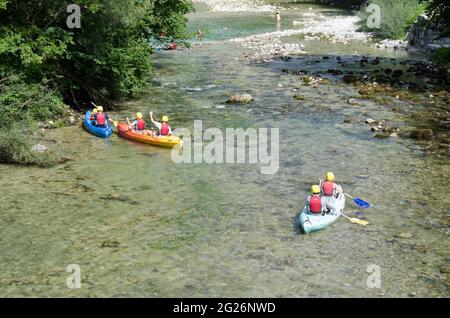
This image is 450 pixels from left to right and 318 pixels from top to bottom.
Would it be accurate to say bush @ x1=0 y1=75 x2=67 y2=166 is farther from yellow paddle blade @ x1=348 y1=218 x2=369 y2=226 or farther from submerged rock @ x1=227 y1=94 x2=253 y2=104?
→ yellow paddle blade @ x1=348 y1=218 x2=369 y2=226

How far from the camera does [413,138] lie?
821 inches

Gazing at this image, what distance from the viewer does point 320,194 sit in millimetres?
15125

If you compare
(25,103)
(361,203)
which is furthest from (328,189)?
(25,103)

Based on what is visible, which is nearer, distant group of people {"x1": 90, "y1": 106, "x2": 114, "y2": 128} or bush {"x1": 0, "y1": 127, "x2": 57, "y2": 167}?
bush {"x1": 0, "y1": 127, "x2": 57, "y2": 167}

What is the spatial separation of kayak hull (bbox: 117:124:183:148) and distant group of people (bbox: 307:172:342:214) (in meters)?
7.00

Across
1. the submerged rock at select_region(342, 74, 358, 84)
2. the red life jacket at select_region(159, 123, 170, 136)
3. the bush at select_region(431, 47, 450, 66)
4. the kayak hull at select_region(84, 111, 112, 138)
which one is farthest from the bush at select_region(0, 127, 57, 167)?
the bush at select_region(431, 47, 450, 66)

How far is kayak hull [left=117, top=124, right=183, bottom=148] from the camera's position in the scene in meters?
20.0

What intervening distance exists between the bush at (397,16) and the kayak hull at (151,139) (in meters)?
29.8

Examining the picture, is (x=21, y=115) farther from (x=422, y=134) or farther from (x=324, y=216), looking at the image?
(x=422, y=134)

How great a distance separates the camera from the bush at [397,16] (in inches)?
1688

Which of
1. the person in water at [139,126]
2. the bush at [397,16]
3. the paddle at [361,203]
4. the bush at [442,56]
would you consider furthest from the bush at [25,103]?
the bush at [397,16]
